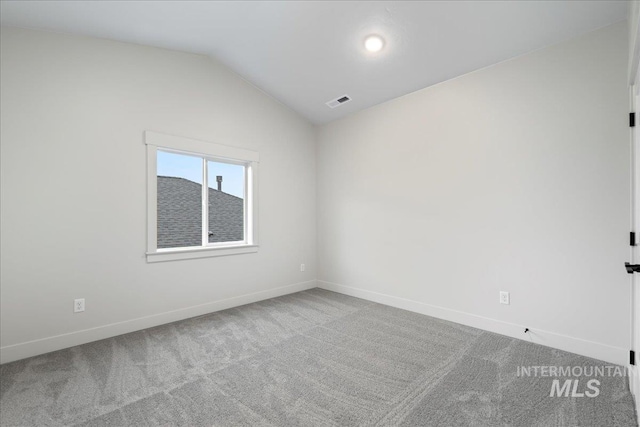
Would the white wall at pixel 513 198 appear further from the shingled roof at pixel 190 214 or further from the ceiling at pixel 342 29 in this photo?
the shingled roof at pixel 190 214

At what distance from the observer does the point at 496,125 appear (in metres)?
2.98

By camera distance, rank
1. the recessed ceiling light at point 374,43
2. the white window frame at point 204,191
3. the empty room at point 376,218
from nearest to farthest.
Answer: the empty room at point 376,218, the recessed ceiling light at point 374,43, the white window frame at point 204,191

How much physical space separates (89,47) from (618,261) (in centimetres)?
497

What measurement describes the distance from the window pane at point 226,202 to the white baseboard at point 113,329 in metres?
0.82

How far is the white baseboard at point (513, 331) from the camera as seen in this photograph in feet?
7.79

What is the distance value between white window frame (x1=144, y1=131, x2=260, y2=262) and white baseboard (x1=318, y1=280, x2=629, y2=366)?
1830mm

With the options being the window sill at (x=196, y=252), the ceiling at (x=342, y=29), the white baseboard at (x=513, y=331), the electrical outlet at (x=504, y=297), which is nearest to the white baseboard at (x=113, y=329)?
the window sill at (x=196, y=252)

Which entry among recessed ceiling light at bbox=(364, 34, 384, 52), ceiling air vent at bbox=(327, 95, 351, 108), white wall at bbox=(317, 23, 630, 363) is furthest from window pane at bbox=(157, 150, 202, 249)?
recessed ceiling light at bbox=(364, 34, 384, 52)

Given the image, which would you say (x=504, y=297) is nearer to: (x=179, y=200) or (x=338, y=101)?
(x=338, y=101)

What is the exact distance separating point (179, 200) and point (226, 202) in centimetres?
63

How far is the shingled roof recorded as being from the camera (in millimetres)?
3432

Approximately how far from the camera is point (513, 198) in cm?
288

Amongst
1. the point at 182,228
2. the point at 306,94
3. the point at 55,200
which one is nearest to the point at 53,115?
the point at 55,200

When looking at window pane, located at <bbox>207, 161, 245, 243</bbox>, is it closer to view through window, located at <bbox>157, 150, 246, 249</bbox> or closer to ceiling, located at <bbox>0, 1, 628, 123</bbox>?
view through window, located at <bbox>157, 150, 246, 249</bbox>
